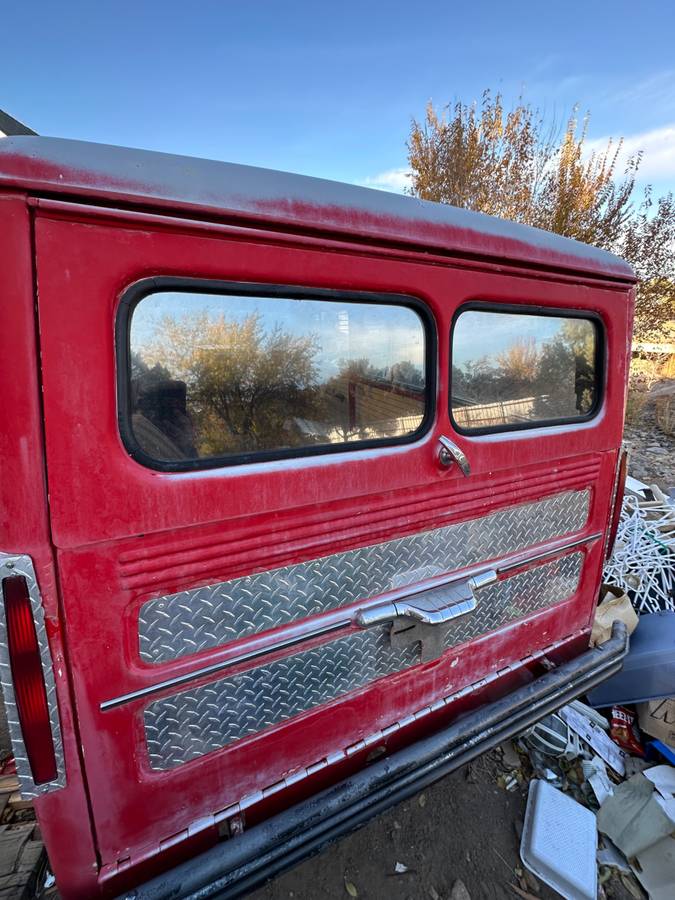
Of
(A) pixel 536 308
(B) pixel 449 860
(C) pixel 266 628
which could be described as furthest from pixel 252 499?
(B) pixel 449 860

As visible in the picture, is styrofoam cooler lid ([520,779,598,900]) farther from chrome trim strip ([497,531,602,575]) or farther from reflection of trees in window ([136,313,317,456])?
reflection of trees in window ([136,313,317,456])

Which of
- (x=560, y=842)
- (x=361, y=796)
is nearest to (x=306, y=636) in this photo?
(x=361, y=796)

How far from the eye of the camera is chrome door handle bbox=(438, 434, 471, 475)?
1.55 m

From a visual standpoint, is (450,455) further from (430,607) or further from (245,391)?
(245,391)

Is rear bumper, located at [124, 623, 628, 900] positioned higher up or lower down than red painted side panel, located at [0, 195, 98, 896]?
lower down

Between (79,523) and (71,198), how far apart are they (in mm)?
691

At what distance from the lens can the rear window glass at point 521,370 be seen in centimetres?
163

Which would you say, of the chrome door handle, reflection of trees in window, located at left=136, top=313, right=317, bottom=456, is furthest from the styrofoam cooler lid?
reflection of trees in window, located at left=136, top=313, right=317, bottom=456

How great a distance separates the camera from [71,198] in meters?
0.94

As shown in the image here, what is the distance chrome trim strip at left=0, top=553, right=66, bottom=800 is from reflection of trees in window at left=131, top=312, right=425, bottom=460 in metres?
0.38

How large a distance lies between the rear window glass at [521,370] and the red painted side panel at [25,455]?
3.98 ft

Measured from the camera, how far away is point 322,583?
143cm

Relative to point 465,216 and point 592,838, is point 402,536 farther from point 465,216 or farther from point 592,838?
point 592,838

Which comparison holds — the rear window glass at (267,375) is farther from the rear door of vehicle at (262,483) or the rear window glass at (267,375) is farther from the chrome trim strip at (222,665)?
the chrome trim strip at (222,665)
